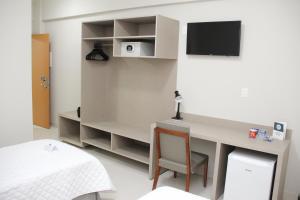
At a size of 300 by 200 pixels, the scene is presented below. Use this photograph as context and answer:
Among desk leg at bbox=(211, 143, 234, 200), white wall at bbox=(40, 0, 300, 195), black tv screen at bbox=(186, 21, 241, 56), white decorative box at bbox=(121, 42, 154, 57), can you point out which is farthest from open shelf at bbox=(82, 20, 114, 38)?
desk leg at bbox=(211, 143, 234, 200)

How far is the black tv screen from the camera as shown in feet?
10.3

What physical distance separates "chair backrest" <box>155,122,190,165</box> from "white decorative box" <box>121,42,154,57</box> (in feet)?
3.81

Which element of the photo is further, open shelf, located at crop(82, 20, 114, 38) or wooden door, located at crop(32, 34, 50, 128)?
wooden door, located at crop(32, 34, 50, 128)

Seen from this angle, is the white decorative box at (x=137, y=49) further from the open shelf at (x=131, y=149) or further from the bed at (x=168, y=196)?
the bed at (x=168, y=196)

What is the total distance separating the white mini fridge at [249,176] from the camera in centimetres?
248

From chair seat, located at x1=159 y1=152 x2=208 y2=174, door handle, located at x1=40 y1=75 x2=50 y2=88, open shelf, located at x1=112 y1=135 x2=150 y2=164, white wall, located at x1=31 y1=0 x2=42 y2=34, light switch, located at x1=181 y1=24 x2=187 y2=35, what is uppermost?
white wall, located at x1=31 y1=0 x2=42 y2=34

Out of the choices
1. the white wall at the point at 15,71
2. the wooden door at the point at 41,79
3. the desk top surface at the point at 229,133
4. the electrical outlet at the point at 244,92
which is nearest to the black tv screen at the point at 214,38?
the electrical outlet at the point at 244,92

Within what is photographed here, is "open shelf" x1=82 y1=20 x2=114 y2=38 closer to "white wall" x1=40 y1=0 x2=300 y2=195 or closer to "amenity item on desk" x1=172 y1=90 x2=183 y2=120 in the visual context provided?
"white wall" x1=40 y1=0 x2=300 y2=195

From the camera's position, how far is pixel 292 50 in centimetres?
286

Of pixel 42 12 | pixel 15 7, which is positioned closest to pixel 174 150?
pixel 15 7

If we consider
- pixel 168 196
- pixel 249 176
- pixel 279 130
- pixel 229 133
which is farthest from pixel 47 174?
pixel 279 130

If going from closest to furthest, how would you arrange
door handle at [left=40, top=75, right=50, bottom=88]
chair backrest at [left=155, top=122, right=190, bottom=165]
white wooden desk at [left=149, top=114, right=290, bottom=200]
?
white wooden desk at [left=149, top=114, right=290, bottom=200] → chair backrest at [left=155, top=122, right=190, bottom=165] → door handle at [left=40, top=75, right=50, bottom=88]

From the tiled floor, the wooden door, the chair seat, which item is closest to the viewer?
the chair seat

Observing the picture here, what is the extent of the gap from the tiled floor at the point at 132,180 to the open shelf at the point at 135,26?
1.89 meters
